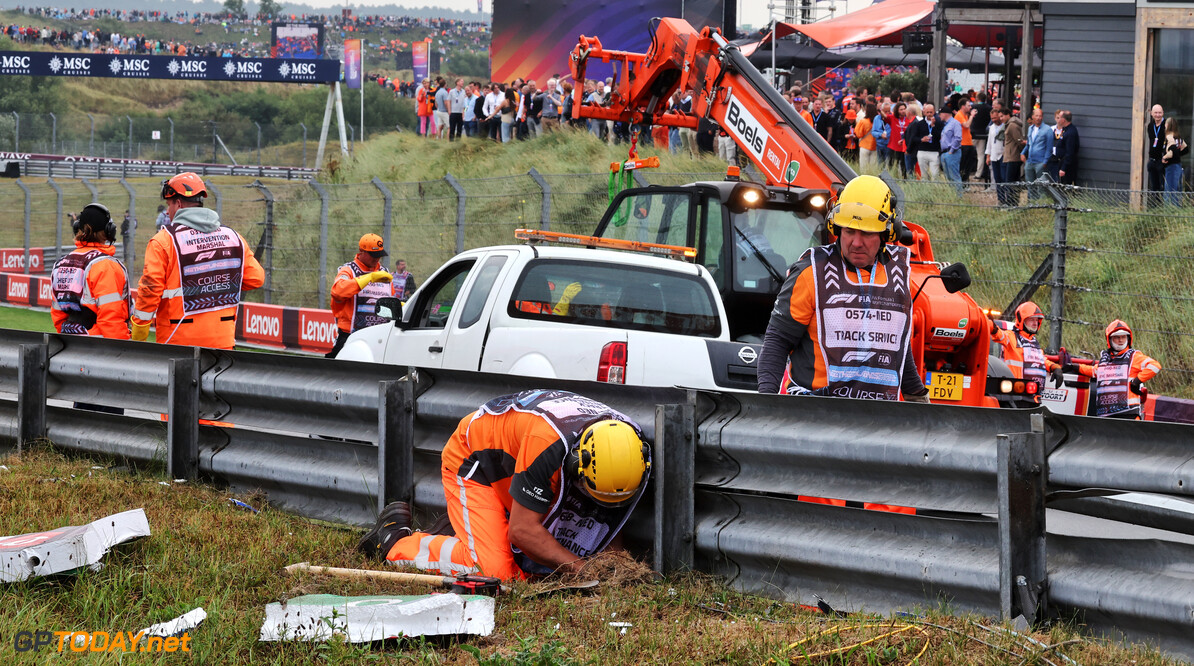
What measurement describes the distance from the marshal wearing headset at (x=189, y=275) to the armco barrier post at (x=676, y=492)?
465cm

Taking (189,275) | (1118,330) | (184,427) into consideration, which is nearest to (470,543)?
(184,427)

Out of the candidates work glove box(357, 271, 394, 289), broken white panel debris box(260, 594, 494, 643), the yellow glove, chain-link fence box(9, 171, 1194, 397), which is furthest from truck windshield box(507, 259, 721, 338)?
chain-link fence box(9, 171, 1194, 397)

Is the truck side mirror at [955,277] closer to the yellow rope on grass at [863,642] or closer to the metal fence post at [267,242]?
the yellow rope on grass at [863,642]

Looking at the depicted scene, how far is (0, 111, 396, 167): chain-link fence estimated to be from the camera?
54031 mm

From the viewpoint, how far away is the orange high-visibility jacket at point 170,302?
839 centimetres

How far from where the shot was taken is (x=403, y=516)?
5.58 m

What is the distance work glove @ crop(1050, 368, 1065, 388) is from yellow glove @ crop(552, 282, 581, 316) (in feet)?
22.7

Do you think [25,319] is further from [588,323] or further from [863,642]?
[863,642]

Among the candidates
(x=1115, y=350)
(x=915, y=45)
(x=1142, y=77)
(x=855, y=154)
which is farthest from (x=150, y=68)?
(x=1115, y=350)

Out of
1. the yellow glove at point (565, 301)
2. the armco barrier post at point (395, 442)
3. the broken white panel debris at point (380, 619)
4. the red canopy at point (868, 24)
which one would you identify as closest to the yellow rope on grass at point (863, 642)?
the broken white panel debris at point (380, 619)

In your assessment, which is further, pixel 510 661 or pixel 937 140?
pixel 937 140

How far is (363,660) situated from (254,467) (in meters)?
2.69

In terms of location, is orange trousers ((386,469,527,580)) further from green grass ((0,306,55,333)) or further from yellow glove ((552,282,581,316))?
green grass ((0,306,55,333))

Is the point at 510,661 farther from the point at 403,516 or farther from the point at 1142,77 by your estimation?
the point at 1142,77
